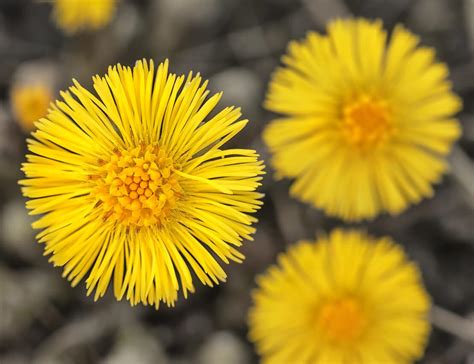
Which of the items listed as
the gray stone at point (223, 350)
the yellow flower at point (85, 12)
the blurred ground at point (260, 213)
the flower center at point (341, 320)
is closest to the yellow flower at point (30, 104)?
the blurred ground at point (260, 213)

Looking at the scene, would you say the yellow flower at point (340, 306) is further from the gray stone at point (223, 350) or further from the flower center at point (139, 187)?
the flower center at point (139, 187)

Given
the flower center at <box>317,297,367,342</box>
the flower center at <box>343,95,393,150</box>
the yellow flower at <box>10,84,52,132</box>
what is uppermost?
the yellow flower at <box>10,84,52,132</box>

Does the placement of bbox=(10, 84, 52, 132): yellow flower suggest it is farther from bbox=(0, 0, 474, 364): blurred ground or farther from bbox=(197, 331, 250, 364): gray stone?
bbox=(197, 331, 250, 364): gray stone

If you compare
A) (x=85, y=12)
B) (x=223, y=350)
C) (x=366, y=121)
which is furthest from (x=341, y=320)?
(x=85, y=12)

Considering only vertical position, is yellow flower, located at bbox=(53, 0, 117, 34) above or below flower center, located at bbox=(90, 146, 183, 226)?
above

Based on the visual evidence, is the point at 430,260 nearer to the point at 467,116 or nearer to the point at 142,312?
the point at 467,116

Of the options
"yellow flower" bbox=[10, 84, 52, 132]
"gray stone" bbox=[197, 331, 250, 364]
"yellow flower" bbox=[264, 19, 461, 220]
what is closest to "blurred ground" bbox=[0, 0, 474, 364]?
"gray stone" bbox=[197, 331, 250, 364]

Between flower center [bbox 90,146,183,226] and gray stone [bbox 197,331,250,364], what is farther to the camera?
gray stone [bbox 197,331,250,364]
